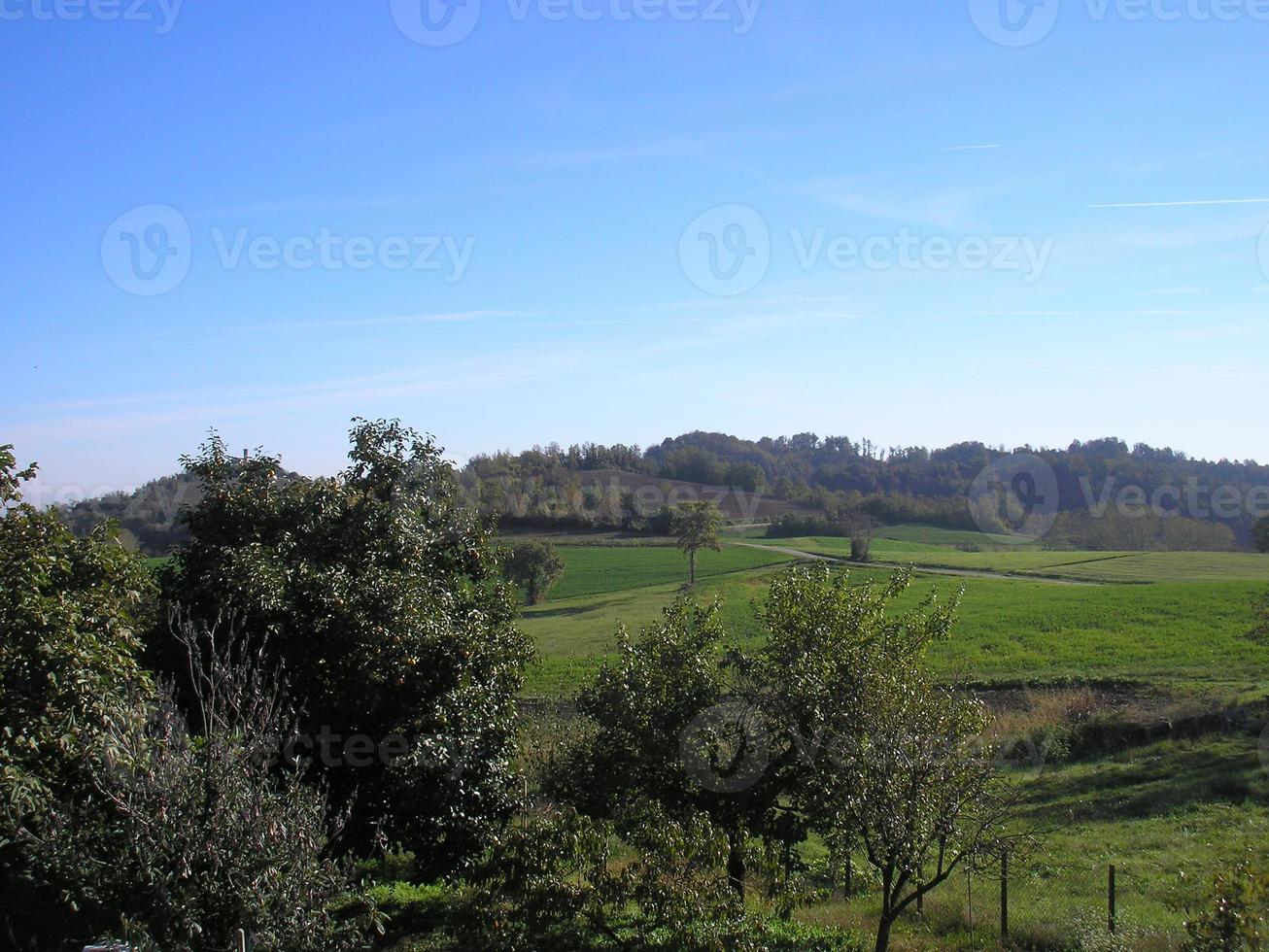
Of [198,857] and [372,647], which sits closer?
[198,857]

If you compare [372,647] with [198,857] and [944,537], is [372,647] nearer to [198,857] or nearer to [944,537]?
[198,857]

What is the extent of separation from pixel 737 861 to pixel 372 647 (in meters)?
6.26

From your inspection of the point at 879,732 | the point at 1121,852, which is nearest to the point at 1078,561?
the point at 1121,852

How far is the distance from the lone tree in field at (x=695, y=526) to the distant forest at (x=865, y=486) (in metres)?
13.8

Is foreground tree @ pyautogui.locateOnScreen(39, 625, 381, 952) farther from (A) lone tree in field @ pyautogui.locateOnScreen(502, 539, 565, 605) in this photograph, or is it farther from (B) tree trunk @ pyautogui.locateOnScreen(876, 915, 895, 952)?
(A) lone tree in field @ pyautogui.locateOnScreen(502, 539, 565, 605)

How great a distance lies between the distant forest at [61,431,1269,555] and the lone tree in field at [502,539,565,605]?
525cm

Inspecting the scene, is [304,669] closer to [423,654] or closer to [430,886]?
[423,654]

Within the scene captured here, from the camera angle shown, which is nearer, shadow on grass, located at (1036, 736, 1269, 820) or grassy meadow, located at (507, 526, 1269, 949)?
grassy meadow, located at (507, 526, 1269, 949)

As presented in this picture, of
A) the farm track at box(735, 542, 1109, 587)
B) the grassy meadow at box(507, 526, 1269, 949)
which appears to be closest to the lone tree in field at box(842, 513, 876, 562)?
the farm track at box(735, 542, 1109, 587)

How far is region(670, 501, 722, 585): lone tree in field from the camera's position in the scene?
69438 millimetres

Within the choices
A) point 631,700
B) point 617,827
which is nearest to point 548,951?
point 617,827

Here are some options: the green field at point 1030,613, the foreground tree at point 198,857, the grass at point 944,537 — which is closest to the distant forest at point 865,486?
the grass at point 944,537

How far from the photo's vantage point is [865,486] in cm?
12625

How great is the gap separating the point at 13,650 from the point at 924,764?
958cm
